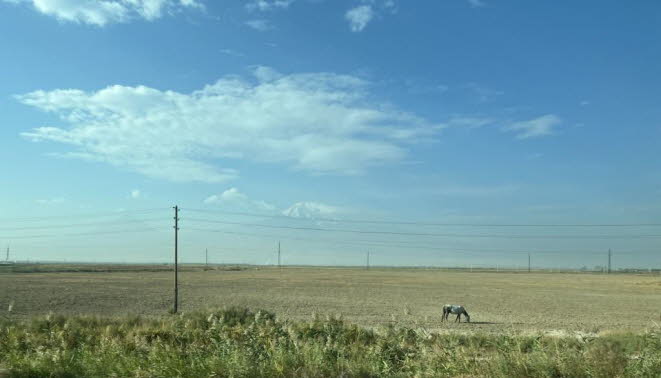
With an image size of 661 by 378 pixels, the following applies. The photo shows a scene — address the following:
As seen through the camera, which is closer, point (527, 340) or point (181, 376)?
point (181, 376)

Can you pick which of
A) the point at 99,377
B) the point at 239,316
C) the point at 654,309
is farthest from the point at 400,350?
the point at 654,309

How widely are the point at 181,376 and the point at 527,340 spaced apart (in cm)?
1124

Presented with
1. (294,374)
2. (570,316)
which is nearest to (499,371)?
(294,374)

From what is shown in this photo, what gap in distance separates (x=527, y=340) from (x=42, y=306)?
1612 inches

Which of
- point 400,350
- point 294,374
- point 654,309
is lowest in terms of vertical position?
point 654,309

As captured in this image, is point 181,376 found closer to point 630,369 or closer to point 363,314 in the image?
point 630,369

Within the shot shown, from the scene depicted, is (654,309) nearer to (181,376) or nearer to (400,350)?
(400,350)

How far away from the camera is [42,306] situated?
142ft

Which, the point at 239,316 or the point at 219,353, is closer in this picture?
the point at 219,353

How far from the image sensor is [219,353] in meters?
10.6

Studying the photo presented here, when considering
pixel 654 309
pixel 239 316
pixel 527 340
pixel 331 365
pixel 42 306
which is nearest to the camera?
pixel 331 365

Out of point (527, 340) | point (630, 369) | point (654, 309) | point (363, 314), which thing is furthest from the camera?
point (654, 309)

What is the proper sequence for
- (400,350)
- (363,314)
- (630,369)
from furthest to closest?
(363,314) → (400,350) → (630,369)

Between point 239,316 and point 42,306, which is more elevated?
point 239,316
